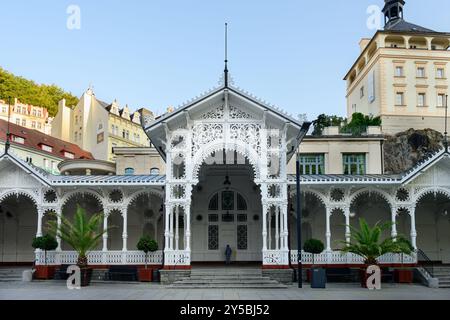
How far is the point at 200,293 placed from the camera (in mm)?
18625

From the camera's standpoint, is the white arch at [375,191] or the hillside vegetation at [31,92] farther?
the hillside vegetation at [31,92]

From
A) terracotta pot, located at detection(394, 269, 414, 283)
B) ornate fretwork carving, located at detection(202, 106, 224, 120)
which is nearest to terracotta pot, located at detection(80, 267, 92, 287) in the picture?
ornate fretwork carving, located at detection(202, 106, 224, 120)

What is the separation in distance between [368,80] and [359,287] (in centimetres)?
4931

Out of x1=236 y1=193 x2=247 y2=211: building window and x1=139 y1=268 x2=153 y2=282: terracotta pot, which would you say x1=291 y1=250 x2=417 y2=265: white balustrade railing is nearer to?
x1=236 y1=193 x2=247 y2=211: building window

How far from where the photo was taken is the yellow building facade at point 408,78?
200 feet

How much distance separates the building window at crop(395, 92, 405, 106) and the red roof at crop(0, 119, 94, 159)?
37424 mm

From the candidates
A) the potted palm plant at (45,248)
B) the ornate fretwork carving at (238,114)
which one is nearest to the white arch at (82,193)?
the potted palm plant at (45,248)

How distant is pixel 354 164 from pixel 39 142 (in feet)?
123

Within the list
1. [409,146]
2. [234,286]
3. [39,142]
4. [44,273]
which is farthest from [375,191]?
[39,142]

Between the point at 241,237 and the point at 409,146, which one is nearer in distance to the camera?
the point at 241,237

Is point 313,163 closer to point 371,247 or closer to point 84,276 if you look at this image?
point 371,247

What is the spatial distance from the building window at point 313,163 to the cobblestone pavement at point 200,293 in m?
16.7

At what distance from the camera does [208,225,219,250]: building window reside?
91.5 ft

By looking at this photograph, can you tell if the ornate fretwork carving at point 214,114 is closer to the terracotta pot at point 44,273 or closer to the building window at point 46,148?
the terracotta pot at point 44,273
